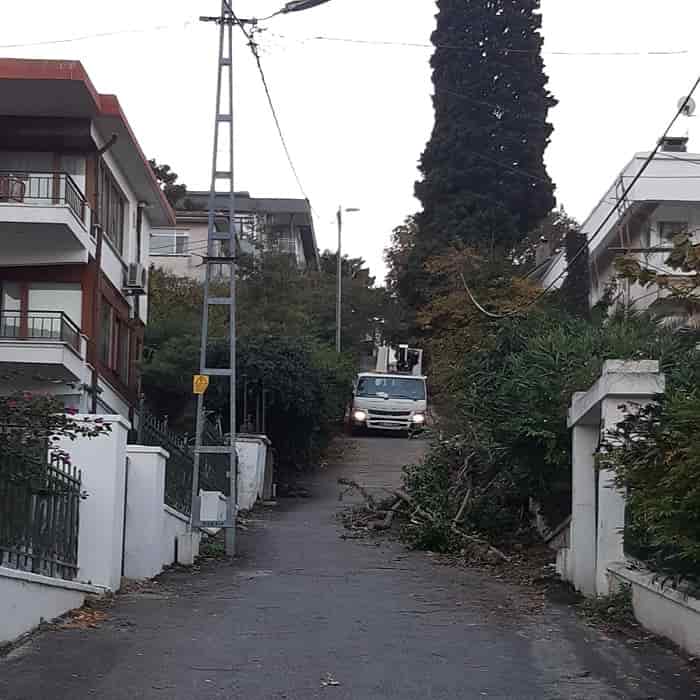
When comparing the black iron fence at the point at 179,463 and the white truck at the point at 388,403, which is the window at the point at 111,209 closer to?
the black iron fence at the point at 179,463

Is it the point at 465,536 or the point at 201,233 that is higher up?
the point at 201,233

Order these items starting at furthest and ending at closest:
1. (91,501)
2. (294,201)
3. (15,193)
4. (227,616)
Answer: (294,201) < (15,193) < (91,501) < (227,616)

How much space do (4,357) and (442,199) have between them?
2535 cm

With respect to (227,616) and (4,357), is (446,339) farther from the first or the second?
(227,616)

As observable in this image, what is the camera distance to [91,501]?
1320 cm

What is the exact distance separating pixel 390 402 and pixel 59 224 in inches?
711

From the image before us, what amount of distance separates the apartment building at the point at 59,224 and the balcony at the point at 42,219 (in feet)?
0.07

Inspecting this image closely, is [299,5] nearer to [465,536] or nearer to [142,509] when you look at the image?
[142,509]

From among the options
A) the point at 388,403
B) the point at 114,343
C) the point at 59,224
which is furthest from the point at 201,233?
the point at 59,224

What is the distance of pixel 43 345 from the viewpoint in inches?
1077

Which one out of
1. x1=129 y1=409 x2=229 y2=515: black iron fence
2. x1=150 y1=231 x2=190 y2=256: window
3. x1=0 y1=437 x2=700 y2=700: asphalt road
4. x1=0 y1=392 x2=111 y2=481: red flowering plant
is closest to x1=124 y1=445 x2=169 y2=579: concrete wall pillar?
x1=0 y1=437 x2=700 y2=700: asphalt road

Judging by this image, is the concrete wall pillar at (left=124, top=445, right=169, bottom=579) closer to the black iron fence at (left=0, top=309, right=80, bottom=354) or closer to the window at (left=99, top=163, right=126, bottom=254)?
the black iron fence at (left=0, top=309, right=80, bottom=354)

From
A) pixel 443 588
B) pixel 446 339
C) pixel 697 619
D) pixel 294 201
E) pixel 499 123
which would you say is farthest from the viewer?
pixel 294 201

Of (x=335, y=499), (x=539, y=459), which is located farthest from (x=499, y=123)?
(x=539, y=459)
